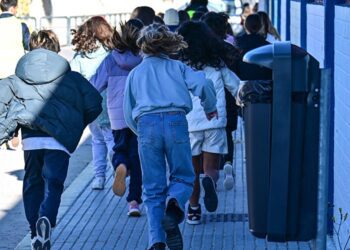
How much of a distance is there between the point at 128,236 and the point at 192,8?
38.0 ft

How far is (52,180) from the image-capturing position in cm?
807

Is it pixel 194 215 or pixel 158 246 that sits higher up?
pixel 158 246

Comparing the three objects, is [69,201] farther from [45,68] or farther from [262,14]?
[262,14]

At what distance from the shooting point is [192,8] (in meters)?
20.0

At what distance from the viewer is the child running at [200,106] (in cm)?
905

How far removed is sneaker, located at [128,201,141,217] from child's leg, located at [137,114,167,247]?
1660 mm

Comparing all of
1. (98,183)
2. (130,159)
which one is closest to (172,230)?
(130,159)

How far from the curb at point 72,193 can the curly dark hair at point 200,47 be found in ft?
5.98

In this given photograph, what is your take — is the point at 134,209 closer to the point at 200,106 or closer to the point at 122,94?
the point at 122,94

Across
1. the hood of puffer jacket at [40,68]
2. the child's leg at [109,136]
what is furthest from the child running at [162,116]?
the child's leg at [109,136]

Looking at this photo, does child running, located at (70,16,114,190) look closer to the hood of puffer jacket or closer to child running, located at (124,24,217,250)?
the hood of puffer jacket

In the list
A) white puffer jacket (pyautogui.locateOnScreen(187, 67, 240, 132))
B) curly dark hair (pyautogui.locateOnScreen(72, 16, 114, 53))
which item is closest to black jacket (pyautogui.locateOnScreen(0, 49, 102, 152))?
white puffer jacket (pyautogui.locateOnScreen(187, 67, 240, 132))

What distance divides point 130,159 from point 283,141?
4378 millimetres

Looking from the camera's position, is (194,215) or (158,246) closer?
(158,246)
